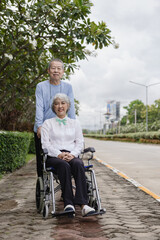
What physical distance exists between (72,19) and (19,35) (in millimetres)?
1616

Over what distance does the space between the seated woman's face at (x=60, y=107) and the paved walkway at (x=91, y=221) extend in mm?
1356

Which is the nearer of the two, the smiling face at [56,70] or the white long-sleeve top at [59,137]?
the white long-sleeve top at [59,137]

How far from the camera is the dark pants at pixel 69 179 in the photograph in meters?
4.16

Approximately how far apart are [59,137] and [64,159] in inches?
14.4

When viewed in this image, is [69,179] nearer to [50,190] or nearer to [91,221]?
[50,190]

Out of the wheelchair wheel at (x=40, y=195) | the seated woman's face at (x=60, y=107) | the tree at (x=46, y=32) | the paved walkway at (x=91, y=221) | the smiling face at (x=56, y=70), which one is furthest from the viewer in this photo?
the tree at (x=46, y=32)

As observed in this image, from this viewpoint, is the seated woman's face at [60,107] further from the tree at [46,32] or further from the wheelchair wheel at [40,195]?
the tree at [46,32]

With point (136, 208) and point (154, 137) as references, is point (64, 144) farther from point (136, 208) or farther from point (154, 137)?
point (154, 137)

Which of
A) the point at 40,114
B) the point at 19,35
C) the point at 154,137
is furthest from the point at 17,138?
the point at 154,137

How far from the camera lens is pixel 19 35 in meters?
8.84

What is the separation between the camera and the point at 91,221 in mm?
4211

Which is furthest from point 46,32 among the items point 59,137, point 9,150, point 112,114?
point 112,114

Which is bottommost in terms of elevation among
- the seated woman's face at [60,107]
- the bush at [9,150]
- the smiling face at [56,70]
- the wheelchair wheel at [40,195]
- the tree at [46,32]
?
the wheelchair wheel at [40,195]

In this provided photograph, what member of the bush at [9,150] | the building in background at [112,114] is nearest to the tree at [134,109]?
the building in background at [112,114]
